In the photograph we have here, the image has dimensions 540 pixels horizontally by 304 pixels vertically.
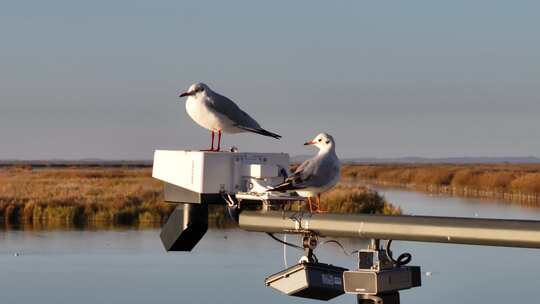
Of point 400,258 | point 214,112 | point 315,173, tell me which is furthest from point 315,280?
point 214,112

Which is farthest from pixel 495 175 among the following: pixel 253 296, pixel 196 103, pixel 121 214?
pixel 196 103

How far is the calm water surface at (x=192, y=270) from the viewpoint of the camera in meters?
15.4

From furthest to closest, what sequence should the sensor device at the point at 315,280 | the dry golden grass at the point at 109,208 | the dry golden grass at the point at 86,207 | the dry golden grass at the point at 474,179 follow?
1. the dry golden grass at the point at 474,179
2. the dry golden grass at the point at 86,207
3. the dry golden grass at the point at 109,208
4. the sensor device at the point at 315,280

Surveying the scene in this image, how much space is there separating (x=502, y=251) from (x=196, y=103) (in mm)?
16859

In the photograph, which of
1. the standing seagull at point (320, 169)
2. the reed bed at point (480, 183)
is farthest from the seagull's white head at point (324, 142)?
the reed bed at point (480, 183)

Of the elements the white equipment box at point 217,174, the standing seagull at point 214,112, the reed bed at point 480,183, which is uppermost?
the reed bed at point 480,183

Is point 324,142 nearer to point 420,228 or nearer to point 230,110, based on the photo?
point 230,110

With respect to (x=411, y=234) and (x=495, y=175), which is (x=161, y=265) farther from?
(x=495, y=175)

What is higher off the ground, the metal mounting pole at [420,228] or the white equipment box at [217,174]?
the white equipment box at [217,174]

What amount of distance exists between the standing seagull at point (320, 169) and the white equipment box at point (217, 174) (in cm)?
12

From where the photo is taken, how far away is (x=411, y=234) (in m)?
2.92

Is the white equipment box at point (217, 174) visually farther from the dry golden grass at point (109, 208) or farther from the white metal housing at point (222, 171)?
the dry golden grass at point (109, 208)

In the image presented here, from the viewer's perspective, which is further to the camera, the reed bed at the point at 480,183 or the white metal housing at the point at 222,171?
the reed bed at the point at 480,183

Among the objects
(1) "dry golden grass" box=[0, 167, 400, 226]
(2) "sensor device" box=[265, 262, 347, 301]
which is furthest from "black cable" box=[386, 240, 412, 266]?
(1) "dry golden grass" box=[0, 167, 400, 226]
